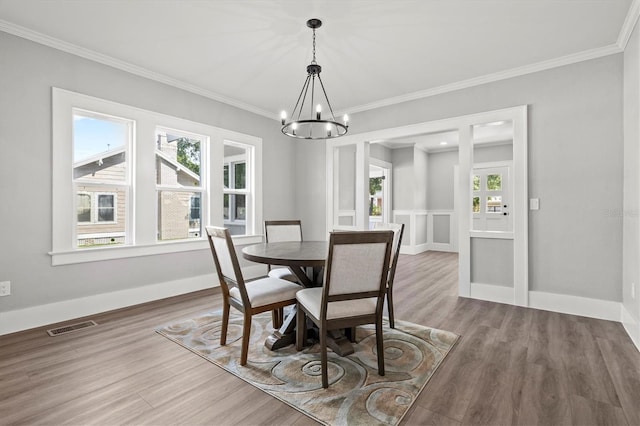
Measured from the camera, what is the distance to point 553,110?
3.47 metres

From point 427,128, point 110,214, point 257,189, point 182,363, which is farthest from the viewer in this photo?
point 257,189

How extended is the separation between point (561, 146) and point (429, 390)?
302 cm

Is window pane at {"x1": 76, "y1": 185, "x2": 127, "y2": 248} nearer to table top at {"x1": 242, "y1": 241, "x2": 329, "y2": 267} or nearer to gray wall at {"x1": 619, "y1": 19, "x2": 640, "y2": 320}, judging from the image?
table top at {"x1": 242, "y1": 241, "x2": 329, "y2": 267}

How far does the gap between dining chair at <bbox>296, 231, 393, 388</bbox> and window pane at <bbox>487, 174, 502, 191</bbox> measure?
21.0 feet

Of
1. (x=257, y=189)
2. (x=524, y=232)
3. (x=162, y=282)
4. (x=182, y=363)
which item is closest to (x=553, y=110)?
(x=524, y=232)

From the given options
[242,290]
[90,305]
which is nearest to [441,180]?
[242,290]

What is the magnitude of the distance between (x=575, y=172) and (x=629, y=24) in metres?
1.34

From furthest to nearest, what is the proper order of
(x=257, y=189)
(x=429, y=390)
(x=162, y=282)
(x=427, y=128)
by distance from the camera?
1. (x=257, y=189)
2. (x=427, y=128)
3. (x=162, y=282)
4. (x=429, y=390)

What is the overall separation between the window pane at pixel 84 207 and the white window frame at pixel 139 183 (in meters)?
0.08

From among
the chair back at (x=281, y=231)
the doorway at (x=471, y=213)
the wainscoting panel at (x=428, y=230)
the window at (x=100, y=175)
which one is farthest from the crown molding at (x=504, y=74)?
Result: the wainscoting panel at (x=428, y=230)

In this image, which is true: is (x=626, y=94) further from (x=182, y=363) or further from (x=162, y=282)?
(x=162, y=282)

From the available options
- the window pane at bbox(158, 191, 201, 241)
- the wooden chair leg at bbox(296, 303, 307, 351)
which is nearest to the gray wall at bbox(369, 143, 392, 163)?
the window pane at bbox(158, 191, 201, 241)

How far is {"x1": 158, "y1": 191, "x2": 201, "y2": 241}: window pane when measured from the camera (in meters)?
4.02

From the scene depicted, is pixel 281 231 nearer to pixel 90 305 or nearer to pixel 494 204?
pixel 90 305
